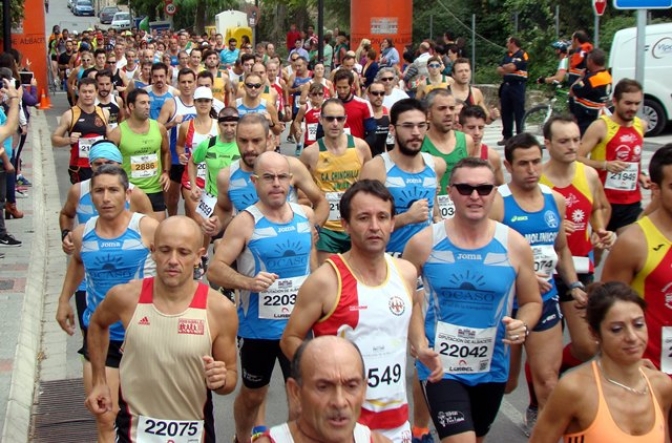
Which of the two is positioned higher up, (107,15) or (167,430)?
(107,15)

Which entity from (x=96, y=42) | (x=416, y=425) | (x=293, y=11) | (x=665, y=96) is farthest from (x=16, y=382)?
(x=293, y=11)

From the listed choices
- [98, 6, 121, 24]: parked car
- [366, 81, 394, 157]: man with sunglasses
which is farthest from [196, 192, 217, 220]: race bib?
[98, 6, 121, 24]: parked car

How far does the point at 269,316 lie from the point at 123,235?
939 millimetres

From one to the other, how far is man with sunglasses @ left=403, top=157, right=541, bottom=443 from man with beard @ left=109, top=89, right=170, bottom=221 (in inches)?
219

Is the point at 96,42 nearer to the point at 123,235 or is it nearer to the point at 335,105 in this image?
the point at 335,105

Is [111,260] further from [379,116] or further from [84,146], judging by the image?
[379,116]

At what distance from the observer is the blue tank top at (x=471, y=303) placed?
5.30 m

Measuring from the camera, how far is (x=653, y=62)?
19641 millimetres

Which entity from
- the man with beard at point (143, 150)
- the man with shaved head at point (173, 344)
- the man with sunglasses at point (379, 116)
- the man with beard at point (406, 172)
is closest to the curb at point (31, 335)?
the man with beard at point (143, 150)

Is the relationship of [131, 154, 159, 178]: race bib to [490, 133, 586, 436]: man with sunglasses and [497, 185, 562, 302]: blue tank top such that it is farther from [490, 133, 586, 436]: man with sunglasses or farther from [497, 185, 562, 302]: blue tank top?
[497, 185, 562, 302]: blue tank top

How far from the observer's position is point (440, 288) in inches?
211

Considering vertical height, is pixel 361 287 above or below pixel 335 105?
below

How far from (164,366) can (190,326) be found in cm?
20

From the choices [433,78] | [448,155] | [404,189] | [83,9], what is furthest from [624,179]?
[83,9]
